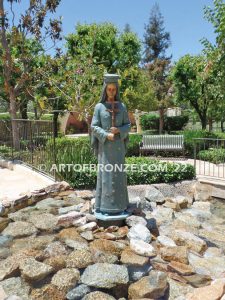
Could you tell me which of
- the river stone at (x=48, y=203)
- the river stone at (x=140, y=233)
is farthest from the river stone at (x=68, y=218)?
the river stone at (x=140, y=233)

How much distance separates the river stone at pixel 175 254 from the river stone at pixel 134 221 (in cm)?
65

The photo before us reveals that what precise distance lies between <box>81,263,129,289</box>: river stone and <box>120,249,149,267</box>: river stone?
8.5 inches

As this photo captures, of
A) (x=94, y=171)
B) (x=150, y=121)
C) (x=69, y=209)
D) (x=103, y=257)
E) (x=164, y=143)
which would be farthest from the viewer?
(x=150, y=121)

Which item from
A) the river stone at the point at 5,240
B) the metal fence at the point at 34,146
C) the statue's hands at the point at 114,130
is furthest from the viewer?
the metal fence at the point at 34,146

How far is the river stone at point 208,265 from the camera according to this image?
173 inches

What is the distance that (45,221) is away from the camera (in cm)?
568

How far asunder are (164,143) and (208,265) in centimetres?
870

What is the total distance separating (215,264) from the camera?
4.72 metres

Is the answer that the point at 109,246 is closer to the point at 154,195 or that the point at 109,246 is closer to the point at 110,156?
the point at 110,156

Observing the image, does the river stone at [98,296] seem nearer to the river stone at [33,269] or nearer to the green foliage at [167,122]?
the river stone at [33,269]

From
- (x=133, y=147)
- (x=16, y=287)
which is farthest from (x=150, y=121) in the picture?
(x=16, y=287)

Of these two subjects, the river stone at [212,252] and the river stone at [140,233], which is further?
the river stone at [212,252]

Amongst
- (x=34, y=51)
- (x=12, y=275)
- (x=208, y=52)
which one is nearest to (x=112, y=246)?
(x=12, y=275)

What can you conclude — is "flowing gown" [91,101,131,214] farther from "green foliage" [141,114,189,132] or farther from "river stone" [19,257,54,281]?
Result: "green foliage" [141,114,189,132]
